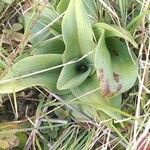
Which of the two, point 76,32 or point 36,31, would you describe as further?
point 36,31

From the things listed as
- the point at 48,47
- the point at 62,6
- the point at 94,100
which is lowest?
the point at 94,100

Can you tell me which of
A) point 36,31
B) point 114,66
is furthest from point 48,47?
point 114,66

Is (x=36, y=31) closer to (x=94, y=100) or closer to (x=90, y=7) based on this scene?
(x=90, y=7)

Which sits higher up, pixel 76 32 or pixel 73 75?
pixel 76 32

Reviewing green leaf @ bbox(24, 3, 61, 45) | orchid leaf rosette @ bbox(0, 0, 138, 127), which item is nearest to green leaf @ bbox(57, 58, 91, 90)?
orchid leaf rosette @ bbox(0, 0, 138, 127)

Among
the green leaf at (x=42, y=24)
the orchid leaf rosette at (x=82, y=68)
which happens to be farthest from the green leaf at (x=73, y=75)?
the green leaf at (x=42, y=24)

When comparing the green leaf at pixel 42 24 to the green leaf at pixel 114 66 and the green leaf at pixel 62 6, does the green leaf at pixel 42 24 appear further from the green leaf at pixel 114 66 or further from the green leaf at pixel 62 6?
the green leaf at pixel 114 66
